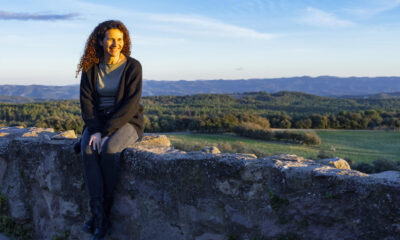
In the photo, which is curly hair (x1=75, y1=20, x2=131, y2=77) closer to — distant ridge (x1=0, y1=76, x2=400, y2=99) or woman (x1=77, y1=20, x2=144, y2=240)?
woman (x1=77, y1=20, x2=144, y2=240)

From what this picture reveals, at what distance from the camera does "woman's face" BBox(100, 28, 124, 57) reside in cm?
341

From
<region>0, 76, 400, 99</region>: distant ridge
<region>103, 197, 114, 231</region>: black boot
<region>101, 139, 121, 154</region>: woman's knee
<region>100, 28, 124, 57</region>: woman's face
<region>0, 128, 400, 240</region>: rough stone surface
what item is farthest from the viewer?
<region>0, 76, 400, 99</region>: distant ridge

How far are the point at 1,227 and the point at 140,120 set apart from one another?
2.21 m

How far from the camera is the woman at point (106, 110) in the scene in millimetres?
3215

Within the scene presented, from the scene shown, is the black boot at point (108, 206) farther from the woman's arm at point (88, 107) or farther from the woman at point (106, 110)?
the woman's arm at point (88, 107)

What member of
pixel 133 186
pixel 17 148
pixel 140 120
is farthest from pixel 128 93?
pixel 17 148

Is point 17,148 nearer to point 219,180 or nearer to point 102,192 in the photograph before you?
point 102,192

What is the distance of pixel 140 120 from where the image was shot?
11.5 ft

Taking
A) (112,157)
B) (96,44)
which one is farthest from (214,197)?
(96,44)

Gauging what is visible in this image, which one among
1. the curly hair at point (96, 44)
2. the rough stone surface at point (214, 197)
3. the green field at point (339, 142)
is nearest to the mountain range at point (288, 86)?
the green field at point (339, 142)

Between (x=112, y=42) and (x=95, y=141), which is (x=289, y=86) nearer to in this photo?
(x=112, y=42)

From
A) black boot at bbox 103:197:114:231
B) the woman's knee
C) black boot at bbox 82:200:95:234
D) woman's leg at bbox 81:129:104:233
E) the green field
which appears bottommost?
the green field

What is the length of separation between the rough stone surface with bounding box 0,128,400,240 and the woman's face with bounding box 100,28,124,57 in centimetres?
99

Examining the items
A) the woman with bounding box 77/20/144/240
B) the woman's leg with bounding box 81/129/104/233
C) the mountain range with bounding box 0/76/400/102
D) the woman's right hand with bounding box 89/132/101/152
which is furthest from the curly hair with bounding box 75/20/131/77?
the mountain range with bounding box 0/76/400/102
